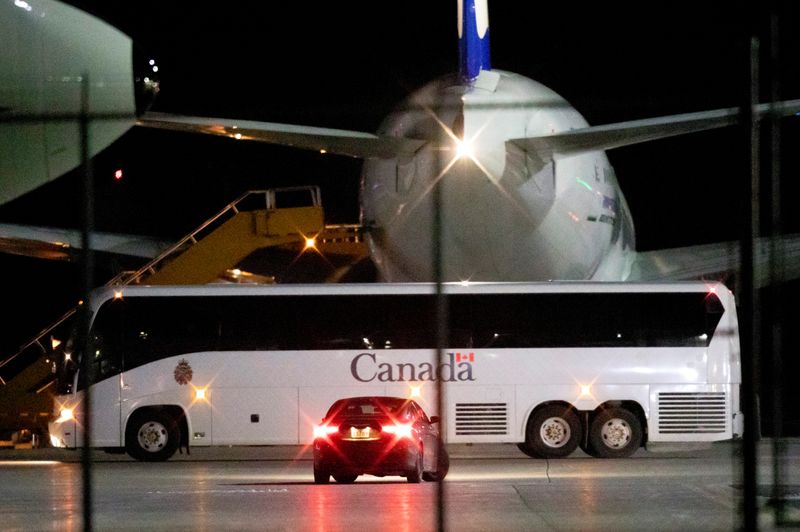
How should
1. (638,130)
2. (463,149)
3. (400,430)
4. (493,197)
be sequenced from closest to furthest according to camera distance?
1. (638,130)
2. (400,430)
3. (463,149)
4. (493,197)

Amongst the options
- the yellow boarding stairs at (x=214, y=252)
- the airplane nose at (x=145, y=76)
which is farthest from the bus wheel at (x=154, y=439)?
the airplane nose at (x=145, y=76)

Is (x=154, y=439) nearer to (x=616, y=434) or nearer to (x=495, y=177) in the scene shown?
(x=495, y=177)

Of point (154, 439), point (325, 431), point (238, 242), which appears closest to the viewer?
point (325, 431)

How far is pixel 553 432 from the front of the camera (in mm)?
23016

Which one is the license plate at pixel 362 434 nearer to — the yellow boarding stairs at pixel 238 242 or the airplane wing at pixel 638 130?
the airplane wing at pixel 638 130

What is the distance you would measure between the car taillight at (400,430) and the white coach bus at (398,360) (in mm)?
5215

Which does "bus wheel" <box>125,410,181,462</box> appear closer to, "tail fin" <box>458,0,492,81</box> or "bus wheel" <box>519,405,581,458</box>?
"bus wheel" <box>519,405,581,458</box>

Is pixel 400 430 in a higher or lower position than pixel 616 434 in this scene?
higher

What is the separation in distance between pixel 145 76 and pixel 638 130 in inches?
392

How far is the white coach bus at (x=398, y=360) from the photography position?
902 inches

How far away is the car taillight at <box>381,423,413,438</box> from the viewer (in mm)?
17594

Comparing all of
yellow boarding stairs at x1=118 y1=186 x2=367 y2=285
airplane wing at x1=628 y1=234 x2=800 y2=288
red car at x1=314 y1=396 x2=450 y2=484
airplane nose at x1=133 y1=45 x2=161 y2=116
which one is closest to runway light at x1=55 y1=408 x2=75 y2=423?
yellow boarding stairs at x1=118 y1=186 x2=367 y2=285

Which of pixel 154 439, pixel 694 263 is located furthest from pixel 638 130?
pixel 694 263

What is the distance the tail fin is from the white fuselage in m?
0.25
